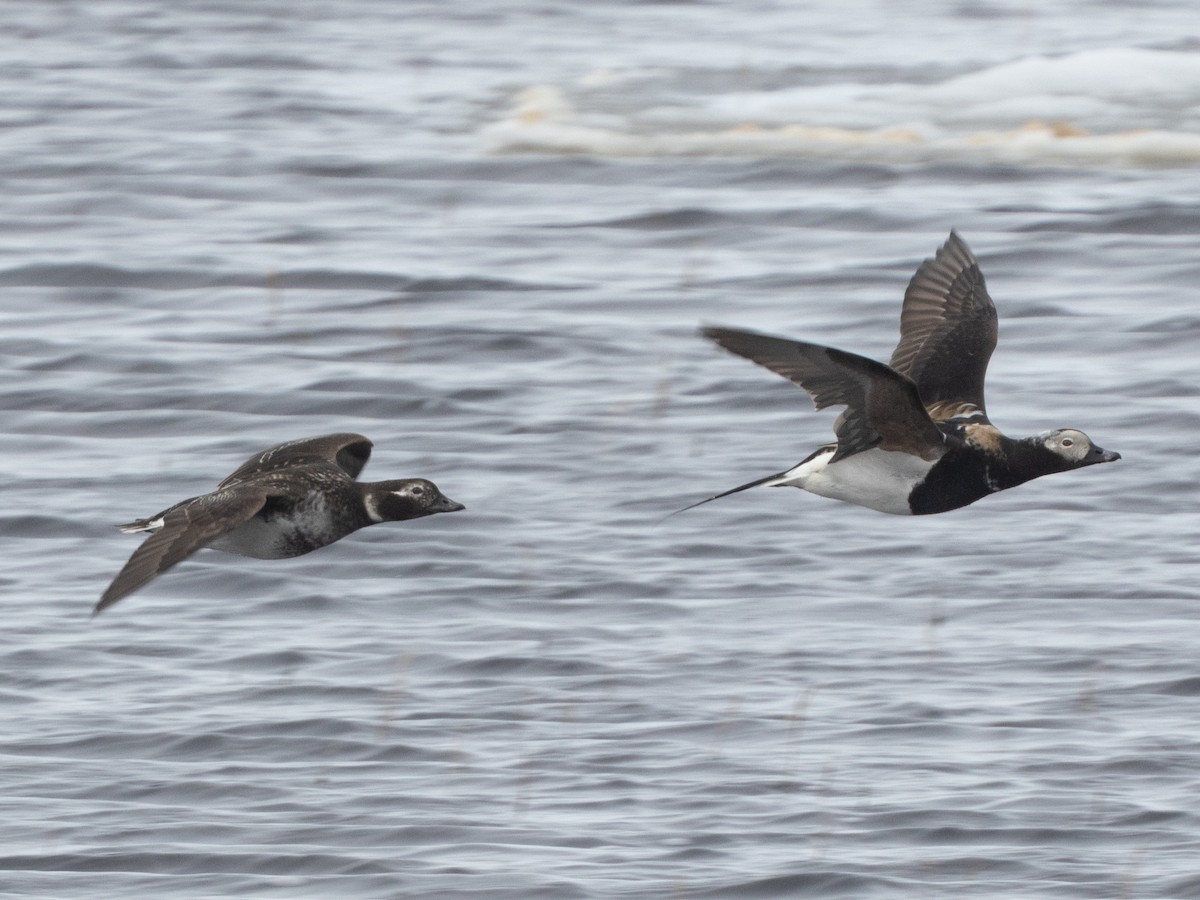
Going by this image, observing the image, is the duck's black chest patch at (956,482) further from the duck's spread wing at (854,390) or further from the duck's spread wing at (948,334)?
the duck's spread wing at (948,334)

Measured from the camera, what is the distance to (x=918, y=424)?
26.3ft

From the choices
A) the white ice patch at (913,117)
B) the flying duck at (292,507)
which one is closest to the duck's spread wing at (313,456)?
the flying duck at (292,507)

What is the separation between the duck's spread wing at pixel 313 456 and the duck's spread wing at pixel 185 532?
72cm

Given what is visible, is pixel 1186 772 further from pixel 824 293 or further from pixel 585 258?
pixel 585 258

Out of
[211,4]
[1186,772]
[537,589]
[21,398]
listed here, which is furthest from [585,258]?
[211,4]

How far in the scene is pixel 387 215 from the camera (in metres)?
17.2

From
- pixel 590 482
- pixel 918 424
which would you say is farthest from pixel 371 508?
pixel 590 482

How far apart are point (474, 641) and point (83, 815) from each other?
1.93 metres

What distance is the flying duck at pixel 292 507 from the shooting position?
7770 mm

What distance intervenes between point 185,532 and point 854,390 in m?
2.05

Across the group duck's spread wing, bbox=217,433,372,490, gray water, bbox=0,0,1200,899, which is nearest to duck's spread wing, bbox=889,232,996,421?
gray water, bbox=0,0,1200,899

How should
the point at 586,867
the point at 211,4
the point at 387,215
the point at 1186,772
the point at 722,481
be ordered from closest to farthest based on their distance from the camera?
the point at 586,867
the point at 1186,772
the point at 722,481
the point at 387,215
the point at 211,4

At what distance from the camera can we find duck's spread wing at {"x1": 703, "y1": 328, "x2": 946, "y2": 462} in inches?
279

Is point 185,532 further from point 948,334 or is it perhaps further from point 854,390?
point 948,334
